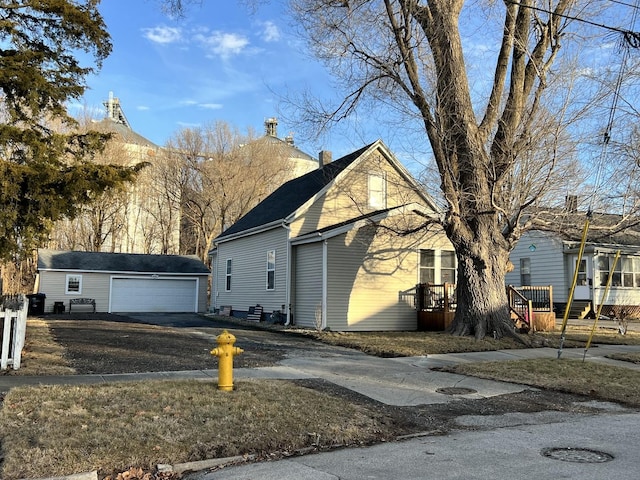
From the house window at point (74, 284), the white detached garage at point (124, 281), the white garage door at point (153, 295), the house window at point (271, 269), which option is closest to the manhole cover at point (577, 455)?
the house window at point (271, 269)

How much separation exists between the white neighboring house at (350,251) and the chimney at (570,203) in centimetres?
382

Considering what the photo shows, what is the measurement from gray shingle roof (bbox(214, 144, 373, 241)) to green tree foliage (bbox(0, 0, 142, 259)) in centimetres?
898

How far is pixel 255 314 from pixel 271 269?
85.3 inches

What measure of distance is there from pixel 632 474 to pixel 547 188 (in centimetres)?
1081

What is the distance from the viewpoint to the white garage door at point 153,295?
3256 centimetres

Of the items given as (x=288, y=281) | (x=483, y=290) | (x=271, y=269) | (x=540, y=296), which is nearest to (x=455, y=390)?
(x=483, y=290)

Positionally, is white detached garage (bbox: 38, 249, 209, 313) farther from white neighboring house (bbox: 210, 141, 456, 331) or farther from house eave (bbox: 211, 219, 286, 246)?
white neighboring house (bbox: 210, 141, 456, 331)

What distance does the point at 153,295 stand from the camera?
33.4m

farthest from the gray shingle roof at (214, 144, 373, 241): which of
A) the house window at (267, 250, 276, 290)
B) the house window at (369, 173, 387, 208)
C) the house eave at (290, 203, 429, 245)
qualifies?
the house eave at (290, 203, 429, 245)

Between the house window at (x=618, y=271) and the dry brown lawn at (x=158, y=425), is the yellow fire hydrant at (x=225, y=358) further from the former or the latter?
the house window at (x=618, y=271)

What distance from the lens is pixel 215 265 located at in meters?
29.1

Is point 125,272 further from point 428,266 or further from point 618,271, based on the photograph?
point 618,271

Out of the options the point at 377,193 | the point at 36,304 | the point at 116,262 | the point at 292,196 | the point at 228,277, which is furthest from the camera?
the point at 116,262

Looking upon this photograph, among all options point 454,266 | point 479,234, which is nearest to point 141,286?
point 454,266
